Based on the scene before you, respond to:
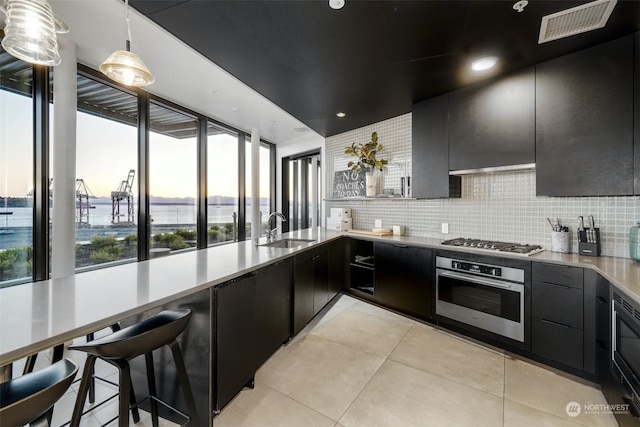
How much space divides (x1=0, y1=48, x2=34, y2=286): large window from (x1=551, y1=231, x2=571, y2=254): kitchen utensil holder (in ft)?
15.6

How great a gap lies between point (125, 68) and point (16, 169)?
1772 millimetres

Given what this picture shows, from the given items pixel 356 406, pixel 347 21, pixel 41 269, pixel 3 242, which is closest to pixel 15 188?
pixel 3 242

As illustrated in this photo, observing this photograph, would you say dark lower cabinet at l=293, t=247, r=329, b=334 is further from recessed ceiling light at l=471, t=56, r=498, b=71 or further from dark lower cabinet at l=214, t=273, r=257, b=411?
recessed ceiling light at l=471, t=56, r=498, b=71

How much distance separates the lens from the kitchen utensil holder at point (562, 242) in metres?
2.40

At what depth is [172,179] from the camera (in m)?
3.86

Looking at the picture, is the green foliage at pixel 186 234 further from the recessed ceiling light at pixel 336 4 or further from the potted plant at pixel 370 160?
the recessed ceiling light at pixel 336 4

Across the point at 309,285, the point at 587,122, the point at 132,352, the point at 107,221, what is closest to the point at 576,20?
the point at 587,122

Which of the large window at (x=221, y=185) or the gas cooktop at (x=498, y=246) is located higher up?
the large window at (x=221, y=185)

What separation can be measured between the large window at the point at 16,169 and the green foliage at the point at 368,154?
11.6 ft

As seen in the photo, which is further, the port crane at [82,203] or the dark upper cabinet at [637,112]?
the port crane at [82,203]

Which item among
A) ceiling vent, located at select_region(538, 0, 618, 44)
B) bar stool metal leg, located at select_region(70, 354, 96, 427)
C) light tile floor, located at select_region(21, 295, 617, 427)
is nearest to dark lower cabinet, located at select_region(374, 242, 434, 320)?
light tile floor, located at select_region(21, 295, 617, 427)

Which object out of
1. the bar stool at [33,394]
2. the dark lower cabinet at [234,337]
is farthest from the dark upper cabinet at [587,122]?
the bar stool at [33,394]

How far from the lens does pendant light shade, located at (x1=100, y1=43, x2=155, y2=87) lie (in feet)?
5.12

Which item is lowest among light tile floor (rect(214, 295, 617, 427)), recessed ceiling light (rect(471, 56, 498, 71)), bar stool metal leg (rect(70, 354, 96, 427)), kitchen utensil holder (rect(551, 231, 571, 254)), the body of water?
light tile floor (rect(214, 295, 617, 427))
